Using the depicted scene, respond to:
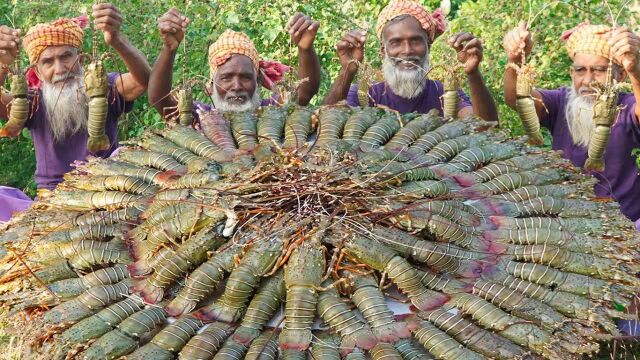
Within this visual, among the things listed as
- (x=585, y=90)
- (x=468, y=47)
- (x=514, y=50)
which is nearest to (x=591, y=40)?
(x=585, y=90)

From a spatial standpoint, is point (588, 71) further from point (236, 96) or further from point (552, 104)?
point (236, 96)

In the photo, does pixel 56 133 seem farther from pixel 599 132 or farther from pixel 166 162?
pixel 599 132

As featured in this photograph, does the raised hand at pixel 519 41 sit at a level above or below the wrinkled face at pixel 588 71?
above

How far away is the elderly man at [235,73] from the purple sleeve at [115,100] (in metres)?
0.43

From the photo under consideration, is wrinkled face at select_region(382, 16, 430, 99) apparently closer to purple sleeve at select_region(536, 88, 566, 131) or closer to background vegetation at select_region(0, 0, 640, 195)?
purple sleeve at select_region(536, 88, 566, 131)

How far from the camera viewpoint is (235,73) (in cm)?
557

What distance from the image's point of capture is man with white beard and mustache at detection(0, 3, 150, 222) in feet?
18.4

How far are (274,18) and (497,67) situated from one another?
7.64 ft

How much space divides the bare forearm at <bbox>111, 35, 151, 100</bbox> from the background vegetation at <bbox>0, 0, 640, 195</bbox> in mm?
1586

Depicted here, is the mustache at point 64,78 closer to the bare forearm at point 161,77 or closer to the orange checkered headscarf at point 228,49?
the bare forearm at point 161,77

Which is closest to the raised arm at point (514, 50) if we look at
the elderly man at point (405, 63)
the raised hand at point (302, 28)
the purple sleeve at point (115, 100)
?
the elderly man at point (405, 63)

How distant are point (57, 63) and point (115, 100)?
476 millimetres

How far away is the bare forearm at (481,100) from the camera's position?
5.01 m

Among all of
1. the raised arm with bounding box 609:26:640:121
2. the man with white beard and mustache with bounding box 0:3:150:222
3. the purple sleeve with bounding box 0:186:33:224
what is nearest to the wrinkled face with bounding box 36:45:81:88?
the man with white beard and mustache with bounding box 0:3:150:222
